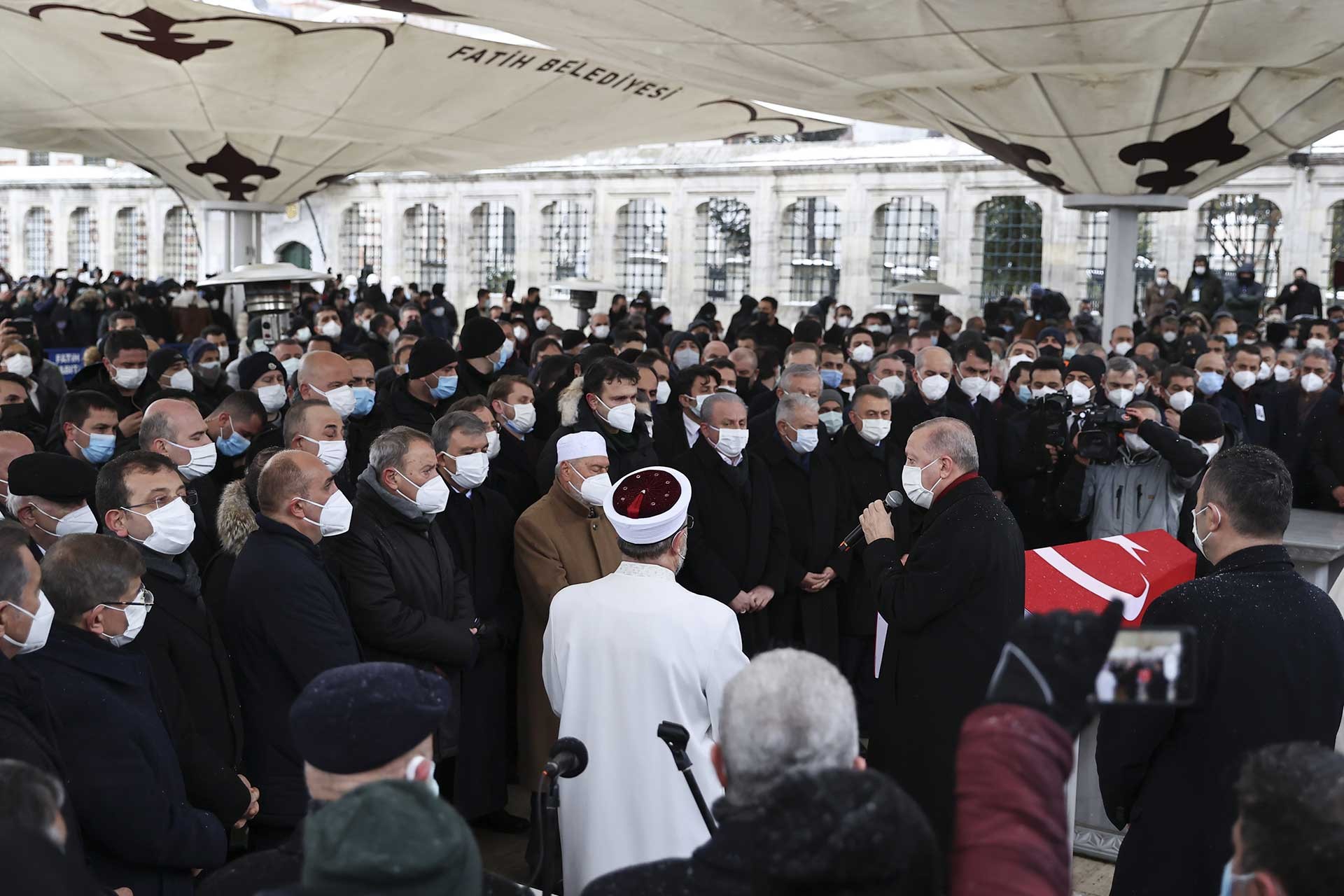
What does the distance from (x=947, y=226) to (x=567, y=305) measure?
12441mm

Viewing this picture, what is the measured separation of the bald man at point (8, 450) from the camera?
541cm

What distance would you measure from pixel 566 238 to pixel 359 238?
905 centimetres

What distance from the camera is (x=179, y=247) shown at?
48.1 metres

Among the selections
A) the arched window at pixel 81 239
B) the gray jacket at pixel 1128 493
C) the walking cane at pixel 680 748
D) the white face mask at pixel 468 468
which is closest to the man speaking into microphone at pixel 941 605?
the walking cane at pixel 680 748

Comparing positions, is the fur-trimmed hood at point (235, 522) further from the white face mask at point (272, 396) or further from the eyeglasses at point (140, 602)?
the white face mask at point (272, 396)

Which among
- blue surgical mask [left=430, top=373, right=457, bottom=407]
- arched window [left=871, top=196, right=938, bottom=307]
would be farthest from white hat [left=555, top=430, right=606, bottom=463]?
arched window [left=871, top=196, right=938, bottom=307]

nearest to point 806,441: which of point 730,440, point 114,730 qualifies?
point 730,440

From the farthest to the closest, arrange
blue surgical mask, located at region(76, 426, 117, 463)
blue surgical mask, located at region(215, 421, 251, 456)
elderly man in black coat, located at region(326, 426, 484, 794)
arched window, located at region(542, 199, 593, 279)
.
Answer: arched window, located at region(542, 199, 593, 279) → blue surgical mask, located at region(215, 421, 251, 456) → blue surgical mask, located at region(76, 426, 117, 463) → elderly man in black coat, located at region(326, 426, 484, 794)

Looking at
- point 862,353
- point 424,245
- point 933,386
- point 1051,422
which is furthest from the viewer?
point 424,245

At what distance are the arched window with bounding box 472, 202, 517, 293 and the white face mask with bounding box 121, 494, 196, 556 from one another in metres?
36.1

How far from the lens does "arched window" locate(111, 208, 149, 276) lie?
159 ft

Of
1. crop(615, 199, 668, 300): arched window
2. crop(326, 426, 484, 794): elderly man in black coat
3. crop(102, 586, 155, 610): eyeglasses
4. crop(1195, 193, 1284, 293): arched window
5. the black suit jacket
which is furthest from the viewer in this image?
crop(615, 199, 668, 300): arched window

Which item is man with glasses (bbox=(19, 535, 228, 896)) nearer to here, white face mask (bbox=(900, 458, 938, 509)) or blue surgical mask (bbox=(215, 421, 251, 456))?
white face mask (bbox=(900, 458, 938, 509))

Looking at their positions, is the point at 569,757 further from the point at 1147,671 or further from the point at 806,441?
the point at 806,441
